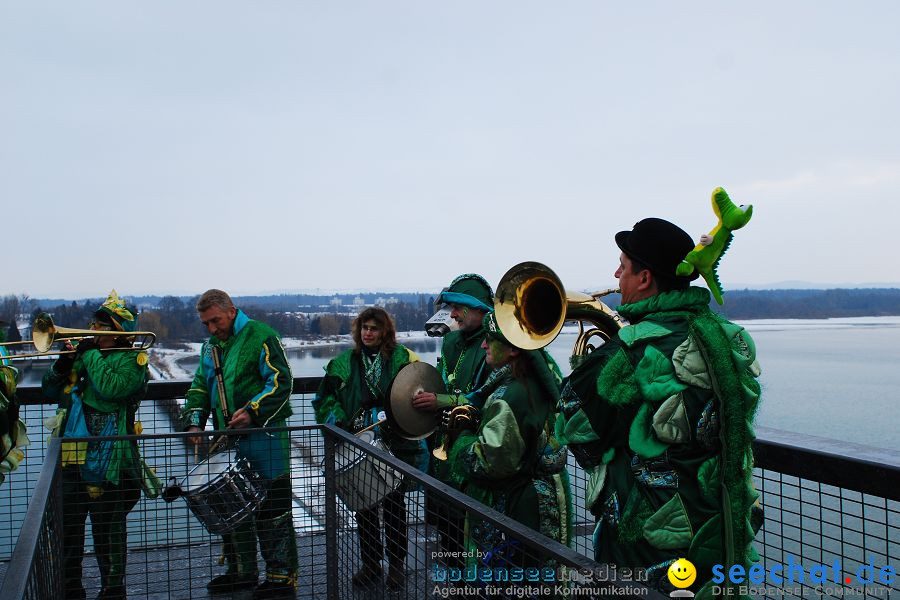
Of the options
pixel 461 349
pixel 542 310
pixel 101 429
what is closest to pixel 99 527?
pixel 101 429

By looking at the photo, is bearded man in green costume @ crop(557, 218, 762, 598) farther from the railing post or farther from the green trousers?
the green trousers

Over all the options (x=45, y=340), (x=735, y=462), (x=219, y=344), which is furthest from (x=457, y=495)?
(x=45, y=340)

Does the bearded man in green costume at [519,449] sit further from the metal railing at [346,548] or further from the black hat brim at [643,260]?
the black hat brim at [643,260]

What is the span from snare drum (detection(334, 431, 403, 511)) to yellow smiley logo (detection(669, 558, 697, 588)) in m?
1.29

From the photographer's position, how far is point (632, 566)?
7.59 feet

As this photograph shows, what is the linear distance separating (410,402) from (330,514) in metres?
0.66

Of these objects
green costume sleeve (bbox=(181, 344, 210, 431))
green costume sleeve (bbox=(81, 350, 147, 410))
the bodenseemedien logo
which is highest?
green costume sleeve (bbox=(81, 350, 147, 410))

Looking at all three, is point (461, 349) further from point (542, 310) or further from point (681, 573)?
point (681, 573)

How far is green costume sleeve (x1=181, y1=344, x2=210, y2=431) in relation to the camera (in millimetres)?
4711

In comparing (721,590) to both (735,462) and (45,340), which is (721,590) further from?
(45,340)

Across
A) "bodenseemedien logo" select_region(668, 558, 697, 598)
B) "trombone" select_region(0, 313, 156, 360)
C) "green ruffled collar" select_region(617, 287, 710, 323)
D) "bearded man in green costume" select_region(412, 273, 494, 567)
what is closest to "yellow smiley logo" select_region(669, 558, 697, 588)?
"bodenseemedien logo" select_region(668, 558, 697, 598)

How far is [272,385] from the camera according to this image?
451 centimetres

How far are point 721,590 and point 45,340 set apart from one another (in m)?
3.99

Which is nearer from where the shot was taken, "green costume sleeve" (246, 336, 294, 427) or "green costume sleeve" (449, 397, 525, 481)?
"green costume sleeve" (449, 397, 525, 481)
